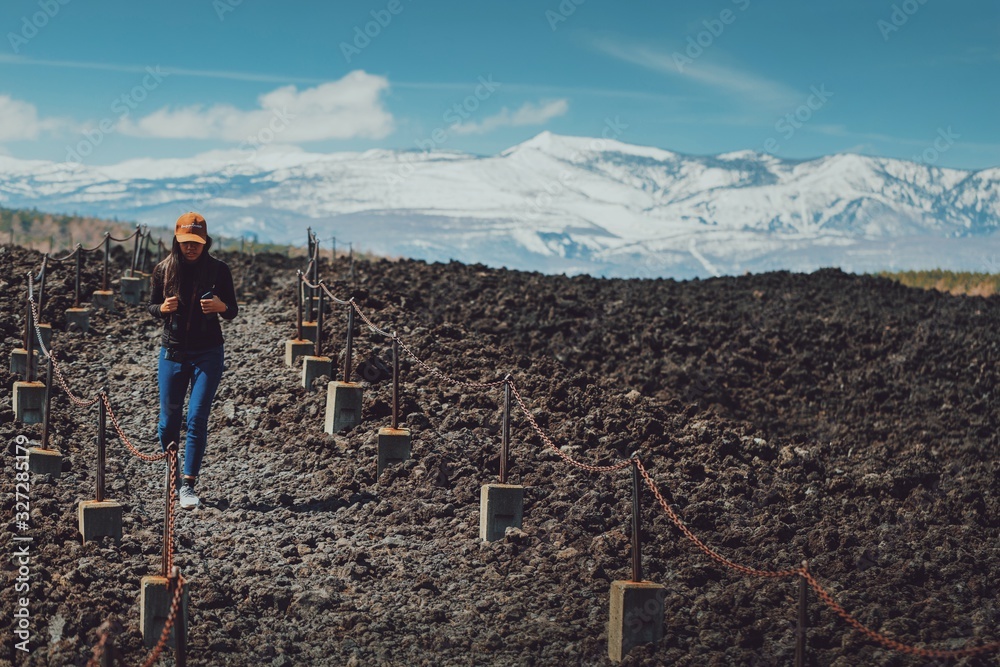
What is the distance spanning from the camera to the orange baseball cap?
31.1 ft

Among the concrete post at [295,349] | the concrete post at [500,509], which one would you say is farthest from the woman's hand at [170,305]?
the concrete post at [295,349]

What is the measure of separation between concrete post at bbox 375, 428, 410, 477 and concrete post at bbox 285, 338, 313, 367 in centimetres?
383

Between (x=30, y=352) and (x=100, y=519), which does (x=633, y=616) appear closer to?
(x=100, y=519)

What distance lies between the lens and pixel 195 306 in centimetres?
955

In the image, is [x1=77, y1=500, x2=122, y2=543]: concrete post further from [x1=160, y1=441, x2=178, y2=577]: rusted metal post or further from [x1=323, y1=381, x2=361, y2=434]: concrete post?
[x1=323, y1=381, x2=361, y2=434]: concrete post

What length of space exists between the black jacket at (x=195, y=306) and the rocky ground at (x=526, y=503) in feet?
5.83

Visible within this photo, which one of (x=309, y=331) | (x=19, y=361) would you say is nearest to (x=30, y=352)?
(x=19, y=361)

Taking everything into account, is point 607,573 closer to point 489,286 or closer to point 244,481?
point 244,481

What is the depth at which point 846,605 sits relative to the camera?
8734mm

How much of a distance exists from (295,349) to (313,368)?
1.23m

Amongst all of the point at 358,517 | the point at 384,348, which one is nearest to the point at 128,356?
the point at 384,348

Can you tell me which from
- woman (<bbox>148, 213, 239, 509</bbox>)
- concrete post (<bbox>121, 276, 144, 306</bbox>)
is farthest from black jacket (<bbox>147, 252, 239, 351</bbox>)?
concrete post (<bbox>121, 276, 144, 306</bbox>)

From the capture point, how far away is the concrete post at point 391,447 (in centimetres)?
1134

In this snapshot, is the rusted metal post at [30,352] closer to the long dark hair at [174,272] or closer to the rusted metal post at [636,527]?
the long dark hair at [174,272]
